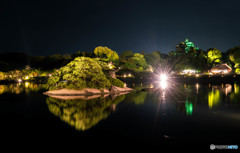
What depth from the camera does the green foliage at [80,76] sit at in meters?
22.1

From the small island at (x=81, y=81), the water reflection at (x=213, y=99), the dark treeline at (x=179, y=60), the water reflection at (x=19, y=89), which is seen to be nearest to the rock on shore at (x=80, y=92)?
the small island at (x=81, y=81)

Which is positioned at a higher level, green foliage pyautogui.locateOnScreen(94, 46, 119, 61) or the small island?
green foliage pyautogui.locateOnScreen(94, 46, 119, 61)

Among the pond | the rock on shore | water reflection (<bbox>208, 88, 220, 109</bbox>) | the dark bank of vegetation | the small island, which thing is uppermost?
the dark bank of vegetation

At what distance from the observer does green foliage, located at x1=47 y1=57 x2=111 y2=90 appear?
22.1m

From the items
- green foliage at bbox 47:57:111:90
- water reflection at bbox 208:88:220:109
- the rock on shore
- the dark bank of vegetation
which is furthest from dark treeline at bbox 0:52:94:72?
water reflection at bbox 208:88:220:109

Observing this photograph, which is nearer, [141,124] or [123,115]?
[141,124]

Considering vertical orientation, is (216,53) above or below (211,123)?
above

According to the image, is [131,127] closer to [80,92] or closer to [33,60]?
[80,92]

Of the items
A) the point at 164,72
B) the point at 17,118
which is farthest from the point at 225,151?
the point at 164,72

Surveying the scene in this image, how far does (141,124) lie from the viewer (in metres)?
9.59

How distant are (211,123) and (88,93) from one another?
14.4 metres

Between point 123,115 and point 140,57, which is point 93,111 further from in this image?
point 140,57

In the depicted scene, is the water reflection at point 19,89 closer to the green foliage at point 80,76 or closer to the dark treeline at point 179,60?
the green foliage at point 80,76

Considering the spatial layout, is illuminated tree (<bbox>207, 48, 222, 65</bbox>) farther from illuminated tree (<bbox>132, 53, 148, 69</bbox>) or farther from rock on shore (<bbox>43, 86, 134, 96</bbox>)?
rock on shore (<bbox>43, 86, 134, 96</bbox>)
